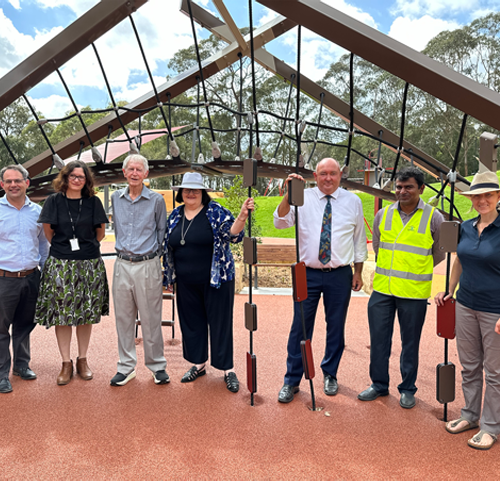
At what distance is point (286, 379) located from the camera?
→ 301 cm

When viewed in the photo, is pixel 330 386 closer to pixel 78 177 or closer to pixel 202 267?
pixel 202 267

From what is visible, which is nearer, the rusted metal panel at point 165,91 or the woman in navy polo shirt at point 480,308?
the woman in navy polo shirt at point 480,308

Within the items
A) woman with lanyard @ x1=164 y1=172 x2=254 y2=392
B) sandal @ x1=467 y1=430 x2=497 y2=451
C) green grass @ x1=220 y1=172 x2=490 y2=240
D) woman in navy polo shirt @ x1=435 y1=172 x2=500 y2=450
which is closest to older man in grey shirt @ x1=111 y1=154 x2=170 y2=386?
woman with lanyard @ x1=164 y1=172 x2=254 y2=392

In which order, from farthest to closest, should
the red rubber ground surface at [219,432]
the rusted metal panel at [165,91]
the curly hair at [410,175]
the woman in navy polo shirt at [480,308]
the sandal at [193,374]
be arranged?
the rusted metal panel at [165,91] → the sandal at [193,374] → the curly hair at [410,175] → the woman in navy polo shirt at [480,308] → the red rubber ground surface at [219,432]

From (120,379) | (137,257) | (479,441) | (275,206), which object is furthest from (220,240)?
(275,206)

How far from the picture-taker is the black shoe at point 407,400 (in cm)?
282

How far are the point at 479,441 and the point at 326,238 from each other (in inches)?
57.3

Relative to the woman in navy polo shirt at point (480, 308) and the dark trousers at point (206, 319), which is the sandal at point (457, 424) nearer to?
the woman in navy polo shirt at point (480, 308)

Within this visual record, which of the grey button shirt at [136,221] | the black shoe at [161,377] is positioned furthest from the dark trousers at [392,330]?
the grey button shirt at [136,221]

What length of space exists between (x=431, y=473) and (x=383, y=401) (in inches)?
31.9

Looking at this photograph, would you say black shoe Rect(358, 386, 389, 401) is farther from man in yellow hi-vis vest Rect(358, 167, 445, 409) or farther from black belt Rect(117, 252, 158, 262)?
black belt Rect(117, 252, 158, 262)

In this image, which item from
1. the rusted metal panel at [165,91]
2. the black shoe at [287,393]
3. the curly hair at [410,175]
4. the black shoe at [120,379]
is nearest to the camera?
the curly hair at [410,175]

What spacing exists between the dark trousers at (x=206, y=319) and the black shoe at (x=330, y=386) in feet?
2.31

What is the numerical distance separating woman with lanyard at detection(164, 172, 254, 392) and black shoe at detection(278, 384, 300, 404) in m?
0.34
